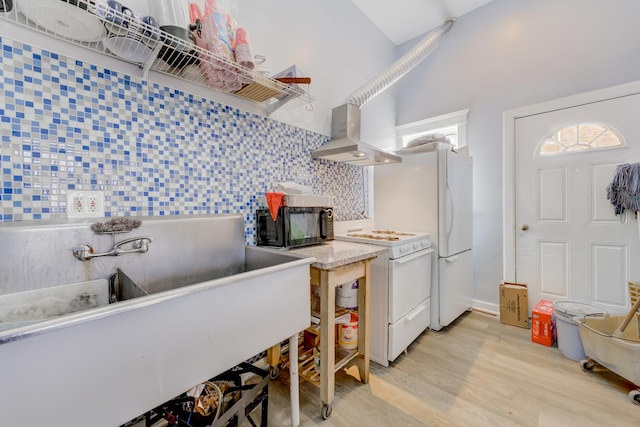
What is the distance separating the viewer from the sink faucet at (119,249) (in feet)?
3.33

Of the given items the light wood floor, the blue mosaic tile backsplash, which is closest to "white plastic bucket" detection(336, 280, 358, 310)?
the light wood floor

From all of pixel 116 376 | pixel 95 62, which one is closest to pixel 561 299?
pixel 116 376

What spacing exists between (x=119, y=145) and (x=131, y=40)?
456mm

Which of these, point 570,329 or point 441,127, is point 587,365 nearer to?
point 570,329

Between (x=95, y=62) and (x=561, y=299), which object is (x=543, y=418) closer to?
(x=561, y=299)

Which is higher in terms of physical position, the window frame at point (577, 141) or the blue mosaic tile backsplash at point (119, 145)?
the window frame at point (577, 141)

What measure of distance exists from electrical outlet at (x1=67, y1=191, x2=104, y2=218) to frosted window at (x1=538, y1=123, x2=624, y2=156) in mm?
3507

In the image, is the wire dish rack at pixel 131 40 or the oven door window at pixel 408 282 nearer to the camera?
the wire dish rack at pixel 131 40

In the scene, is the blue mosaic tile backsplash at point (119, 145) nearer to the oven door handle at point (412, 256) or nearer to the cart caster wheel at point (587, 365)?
the oven door handle at point (412, 256)

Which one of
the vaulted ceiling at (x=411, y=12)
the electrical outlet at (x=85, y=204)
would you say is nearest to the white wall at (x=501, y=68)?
the vaulted ceiling at (x=411, y=12)

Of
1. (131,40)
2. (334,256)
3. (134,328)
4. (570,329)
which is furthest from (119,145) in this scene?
(570,329)

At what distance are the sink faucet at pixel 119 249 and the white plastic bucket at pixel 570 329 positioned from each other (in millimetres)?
2815

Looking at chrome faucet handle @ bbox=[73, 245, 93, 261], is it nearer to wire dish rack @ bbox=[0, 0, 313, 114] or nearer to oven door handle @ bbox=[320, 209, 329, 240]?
wire dish rack @ bbox=[0, 0, 313, 114]

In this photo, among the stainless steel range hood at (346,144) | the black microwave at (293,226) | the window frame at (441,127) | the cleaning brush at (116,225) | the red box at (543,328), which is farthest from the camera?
the window frame at (441,127)
